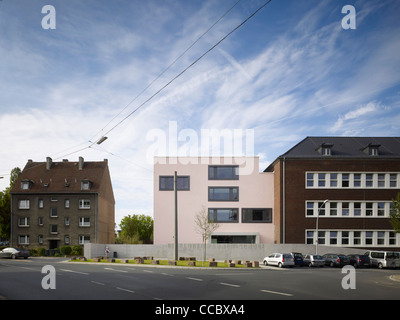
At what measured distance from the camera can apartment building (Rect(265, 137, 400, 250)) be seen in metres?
44.5

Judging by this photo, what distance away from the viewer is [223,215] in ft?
163

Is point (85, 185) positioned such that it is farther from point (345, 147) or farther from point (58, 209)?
point (345, 147)

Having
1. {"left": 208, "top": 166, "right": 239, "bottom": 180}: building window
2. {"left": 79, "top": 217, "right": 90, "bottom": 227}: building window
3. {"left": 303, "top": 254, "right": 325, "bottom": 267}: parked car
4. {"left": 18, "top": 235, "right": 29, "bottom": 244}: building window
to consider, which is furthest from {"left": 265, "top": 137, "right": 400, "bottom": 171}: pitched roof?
{"left": 18, "top": 235, "right": 29, "bottom": 244}: building window

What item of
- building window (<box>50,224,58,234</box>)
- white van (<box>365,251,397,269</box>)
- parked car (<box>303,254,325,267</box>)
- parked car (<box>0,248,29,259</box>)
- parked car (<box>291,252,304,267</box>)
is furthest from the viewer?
building window (<box>50,224,58,234</box>)

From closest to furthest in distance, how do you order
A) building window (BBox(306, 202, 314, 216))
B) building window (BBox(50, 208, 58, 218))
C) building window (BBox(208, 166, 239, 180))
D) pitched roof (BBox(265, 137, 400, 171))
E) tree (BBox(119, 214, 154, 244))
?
1. building window (BBox(306, 202, 314, 216))
2. pitched roof (BBox(265, 137, 400, 171))
3. building window (BBox(208, 166, 239, 180))
4. building window (BBox(50, 208, 58, 218))
5. tree (BBox(119, 214, 154, 244))

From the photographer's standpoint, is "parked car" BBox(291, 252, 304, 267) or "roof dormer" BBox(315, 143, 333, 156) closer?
"parked car" BBox(291, 252, 304, 267)

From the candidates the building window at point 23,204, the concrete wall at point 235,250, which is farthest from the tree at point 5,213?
the concrete wall at point 235,250

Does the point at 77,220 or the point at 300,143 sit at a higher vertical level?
the point at 300,143

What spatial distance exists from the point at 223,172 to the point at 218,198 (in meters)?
3.36

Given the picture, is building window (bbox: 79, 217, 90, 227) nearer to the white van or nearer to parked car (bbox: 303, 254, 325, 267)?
parked car (bbox: 303, 254, 325, 267)
